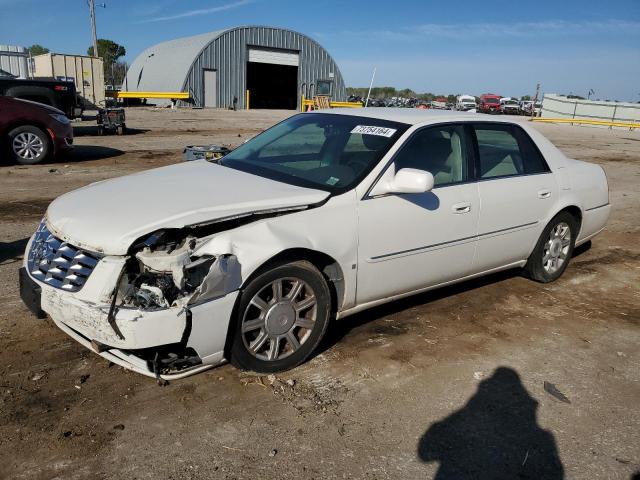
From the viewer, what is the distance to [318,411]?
303 cm

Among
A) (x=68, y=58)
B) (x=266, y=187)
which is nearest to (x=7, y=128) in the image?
(x=266, y=187)

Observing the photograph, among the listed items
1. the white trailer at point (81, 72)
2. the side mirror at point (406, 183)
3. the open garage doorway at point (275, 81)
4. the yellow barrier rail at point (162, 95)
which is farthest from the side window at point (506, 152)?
the open garage doorway at point (275, 81)

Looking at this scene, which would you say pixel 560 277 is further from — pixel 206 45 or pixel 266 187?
pixel 206 45

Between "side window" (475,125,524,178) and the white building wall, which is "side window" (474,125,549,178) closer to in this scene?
"side window" (475,125,524,178)

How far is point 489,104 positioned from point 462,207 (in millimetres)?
48576

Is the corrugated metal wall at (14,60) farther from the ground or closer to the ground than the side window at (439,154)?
farther from the ground

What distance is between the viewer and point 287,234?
3.16m

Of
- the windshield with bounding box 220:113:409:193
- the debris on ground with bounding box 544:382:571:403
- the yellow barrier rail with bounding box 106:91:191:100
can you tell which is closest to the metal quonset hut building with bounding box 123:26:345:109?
the yellow barrier rail with bounding box 106:91:191:100

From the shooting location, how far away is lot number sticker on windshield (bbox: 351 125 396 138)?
396 centimetres

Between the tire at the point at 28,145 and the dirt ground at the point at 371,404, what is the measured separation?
21.5 feet

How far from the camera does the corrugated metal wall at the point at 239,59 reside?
35.6 m

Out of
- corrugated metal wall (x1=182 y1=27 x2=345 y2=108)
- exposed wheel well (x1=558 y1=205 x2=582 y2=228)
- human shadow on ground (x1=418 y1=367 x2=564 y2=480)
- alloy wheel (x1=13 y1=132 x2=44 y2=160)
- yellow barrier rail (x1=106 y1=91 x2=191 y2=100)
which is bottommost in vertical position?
human shadow on ground (x1=418 y1=367 x2=564 y2=480)

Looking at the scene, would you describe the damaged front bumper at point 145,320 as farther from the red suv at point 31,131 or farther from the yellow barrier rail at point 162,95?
Result: the yellow barrier rail at point 162,95

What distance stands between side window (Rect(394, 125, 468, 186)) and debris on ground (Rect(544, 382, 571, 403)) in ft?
5.16
